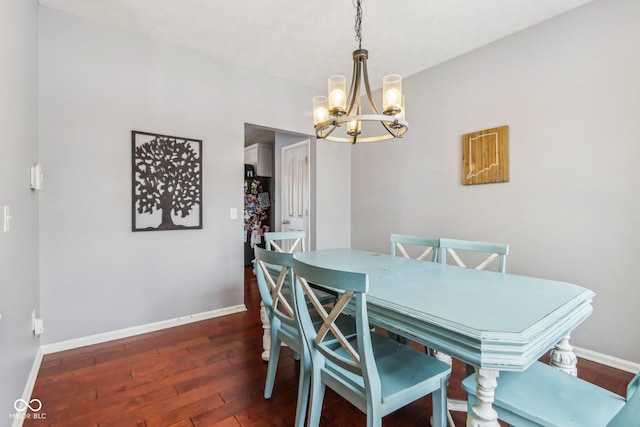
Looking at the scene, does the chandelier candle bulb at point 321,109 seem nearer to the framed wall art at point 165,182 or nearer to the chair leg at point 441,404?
the framed wall art at point 165,182

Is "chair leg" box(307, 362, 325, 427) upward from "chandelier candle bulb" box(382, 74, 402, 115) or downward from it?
downward

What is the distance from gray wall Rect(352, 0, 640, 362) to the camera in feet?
6.90

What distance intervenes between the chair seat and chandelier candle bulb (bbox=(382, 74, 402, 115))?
137 centimetres

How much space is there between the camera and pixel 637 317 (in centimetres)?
206

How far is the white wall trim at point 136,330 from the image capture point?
2346 millimetres

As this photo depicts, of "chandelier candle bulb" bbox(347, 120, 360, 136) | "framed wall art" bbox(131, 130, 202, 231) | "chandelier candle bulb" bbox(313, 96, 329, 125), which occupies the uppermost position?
"chandelier candle bulb" bbox(313, 96, 329, 125)

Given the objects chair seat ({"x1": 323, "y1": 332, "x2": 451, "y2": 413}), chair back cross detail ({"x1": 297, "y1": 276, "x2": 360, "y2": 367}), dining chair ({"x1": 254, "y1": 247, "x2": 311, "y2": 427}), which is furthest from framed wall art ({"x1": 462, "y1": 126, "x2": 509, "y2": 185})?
chair back cross detail ({"x1": 297, "y1": 276, "x2": 360, "y2": 367})

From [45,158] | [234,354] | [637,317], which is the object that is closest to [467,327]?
[234,354]

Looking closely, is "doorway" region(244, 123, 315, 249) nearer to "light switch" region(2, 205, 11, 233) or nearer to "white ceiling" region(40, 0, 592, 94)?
"white ceiling" region(40, 0, 592, 94)

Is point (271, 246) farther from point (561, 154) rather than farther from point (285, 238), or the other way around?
point (561, 154)

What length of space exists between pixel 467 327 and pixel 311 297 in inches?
23.8

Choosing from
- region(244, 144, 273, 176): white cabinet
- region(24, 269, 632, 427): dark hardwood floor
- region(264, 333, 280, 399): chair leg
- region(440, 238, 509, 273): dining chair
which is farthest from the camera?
region(244, 144, 273, 176): white cabinet

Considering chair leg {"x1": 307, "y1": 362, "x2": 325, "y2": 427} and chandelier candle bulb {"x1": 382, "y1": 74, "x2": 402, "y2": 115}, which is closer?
chair leg {"x1": 307, "y1": 362, "x2": 325, "y2": 427}

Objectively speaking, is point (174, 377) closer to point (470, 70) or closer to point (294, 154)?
Answer: point (294, 154)
